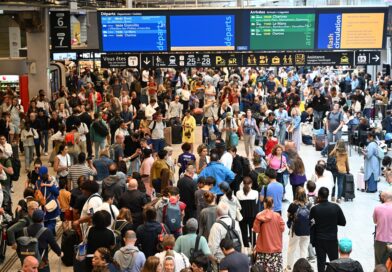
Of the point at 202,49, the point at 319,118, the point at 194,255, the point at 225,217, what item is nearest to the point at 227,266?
the point at 194,255

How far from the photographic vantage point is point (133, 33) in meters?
19.4

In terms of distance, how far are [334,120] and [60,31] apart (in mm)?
8272

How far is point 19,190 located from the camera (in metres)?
16.7

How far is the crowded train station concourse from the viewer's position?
9.45m

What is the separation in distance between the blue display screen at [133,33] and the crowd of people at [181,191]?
1.57m

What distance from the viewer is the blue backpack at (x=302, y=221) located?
10.6m

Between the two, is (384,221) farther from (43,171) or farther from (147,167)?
(43,171)

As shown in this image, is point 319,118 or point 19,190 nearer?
point 19,190

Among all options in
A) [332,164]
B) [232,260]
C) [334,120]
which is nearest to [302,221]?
[232,260]

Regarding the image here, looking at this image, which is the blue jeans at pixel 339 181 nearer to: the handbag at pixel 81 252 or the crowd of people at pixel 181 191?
the crowd of people at pixel 181 191

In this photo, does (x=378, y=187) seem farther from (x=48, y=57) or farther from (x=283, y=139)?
(x=48, y=57)

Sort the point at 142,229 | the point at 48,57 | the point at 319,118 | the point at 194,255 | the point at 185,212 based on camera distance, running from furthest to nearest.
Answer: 1. the point at 48,57
2. the point at 319,118
3. the point at 185,212
4. the point at 142,229
5. the point at 194,255

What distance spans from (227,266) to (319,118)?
14769 mm

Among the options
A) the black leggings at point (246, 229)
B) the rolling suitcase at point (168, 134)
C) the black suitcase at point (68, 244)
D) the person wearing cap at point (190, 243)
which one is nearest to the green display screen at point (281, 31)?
the rolling suitcase at point (168, 134)
